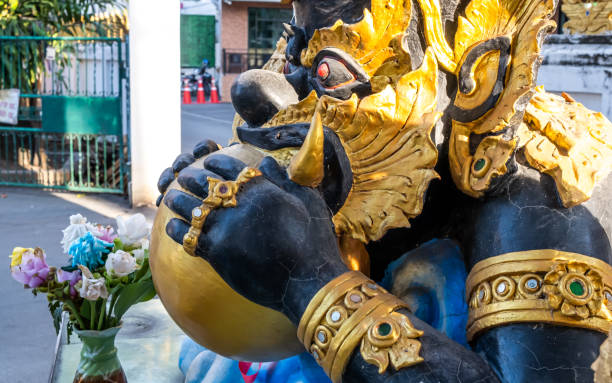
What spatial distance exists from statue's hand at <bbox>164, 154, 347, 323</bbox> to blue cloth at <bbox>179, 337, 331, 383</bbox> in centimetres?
48

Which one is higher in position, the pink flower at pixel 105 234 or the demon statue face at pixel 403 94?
the demon statue face at pixel 403 94

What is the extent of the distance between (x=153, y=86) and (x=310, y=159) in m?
5.16

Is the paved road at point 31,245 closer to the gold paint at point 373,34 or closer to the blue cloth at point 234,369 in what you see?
the blue cloth at point 234,369

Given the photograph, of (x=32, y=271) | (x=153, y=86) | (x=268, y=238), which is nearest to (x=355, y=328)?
(x=268, y=238)

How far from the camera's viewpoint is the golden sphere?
1264 millimetres

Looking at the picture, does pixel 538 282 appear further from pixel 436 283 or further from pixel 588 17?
pixel 588 17

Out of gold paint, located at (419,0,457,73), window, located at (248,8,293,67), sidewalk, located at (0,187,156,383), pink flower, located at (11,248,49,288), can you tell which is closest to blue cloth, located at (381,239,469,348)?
gold paint, located at (419,0,457,73)

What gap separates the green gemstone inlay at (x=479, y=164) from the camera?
52.0 inches

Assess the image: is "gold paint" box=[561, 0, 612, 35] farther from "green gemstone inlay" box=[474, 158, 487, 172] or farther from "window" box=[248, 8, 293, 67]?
"window" box=[248, 8, 293, 67]

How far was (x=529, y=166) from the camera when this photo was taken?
4.34 feet

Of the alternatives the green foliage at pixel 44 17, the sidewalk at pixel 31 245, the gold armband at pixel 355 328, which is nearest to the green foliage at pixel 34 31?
the green foliage at pixel 44 17

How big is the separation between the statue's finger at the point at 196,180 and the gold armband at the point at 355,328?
0.92ft

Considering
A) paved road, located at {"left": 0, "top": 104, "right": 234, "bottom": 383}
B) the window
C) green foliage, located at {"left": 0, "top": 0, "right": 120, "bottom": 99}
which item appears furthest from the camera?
the window

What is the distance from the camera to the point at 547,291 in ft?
3.98
